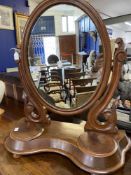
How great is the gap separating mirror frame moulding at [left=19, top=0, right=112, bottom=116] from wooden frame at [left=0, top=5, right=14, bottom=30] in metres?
1.04

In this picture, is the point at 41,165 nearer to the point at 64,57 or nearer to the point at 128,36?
the point at 64,57

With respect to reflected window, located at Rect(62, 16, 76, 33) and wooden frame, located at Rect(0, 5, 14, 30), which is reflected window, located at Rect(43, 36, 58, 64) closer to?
reflected window, located at Rect(62, 16, 76, 33)

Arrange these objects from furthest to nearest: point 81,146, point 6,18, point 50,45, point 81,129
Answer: point 6,18, point 50,45, point 81,129, point 81,146

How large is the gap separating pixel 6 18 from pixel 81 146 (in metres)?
1.50

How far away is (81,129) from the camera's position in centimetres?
77

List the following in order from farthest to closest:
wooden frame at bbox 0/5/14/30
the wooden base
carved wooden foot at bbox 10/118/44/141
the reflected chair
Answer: wooden frame at bbox 0/5/14/30 < the reflected chair < carved wooden foot at bbox 10/118/44/141 < the wooden base

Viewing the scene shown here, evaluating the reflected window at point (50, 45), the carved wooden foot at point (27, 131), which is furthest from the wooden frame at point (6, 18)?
the carved wooden foot at point (27, 131)

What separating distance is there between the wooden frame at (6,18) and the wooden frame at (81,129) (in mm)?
1049

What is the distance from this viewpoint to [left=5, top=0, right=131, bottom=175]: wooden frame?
2.01 feet

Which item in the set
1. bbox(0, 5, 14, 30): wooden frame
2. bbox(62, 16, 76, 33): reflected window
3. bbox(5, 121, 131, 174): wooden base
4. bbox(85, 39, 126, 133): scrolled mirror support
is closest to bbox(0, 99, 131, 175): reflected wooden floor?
bbox(5, 121, 131, 174): wooden base

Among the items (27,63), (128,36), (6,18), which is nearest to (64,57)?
(27,63)

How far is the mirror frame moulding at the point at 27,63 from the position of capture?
2.10ft

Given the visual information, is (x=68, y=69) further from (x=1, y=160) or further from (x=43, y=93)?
(x=1, y=160)

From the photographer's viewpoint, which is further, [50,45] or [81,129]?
[50,45]
